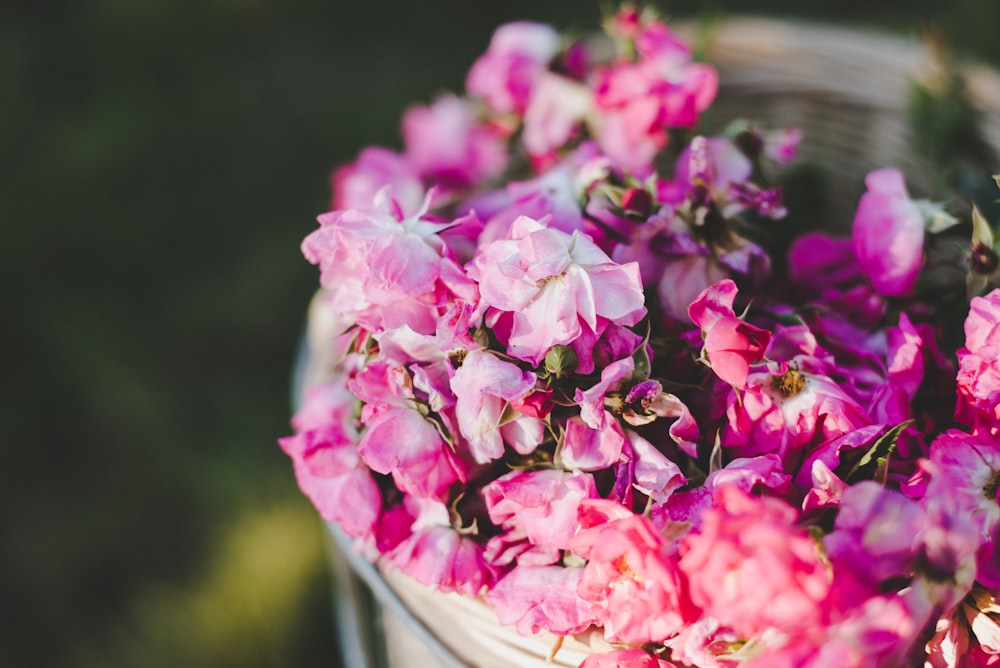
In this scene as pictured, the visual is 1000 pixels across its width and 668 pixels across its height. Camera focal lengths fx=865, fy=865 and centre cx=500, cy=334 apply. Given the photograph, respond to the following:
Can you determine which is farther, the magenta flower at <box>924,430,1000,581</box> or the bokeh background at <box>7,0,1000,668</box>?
the bokeh background at <box>7,0,1000,668</box>

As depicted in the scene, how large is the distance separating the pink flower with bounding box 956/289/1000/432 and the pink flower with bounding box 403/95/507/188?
0.44 m

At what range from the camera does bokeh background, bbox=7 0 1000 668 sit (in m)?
1.01

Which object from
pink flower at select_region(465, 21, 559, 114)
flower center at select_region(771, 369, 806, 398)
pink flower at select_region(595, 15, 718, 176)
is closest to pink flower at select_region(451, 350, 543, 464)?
flower center at select_region(771, 369, 806, 398)

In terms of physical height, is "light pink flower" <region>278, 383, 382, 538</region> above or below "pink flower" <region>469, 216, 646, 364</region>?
below

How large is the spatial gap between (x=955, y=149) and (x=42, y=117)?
1.44m

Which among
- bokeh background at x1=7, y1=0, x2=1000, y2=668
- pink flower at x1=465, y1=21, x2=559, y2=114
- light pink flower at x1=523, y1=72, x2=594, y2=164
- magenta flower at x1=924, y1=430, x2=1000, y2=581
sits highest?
pink flower at x1=465, y1=21, x2=559, y2=114

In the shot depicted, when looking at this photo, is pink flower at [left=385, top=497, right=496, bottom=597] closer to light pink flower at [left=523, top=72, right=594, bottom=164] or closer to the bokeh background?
light pink flower at [left=523, top=72, right=594, bottom=164]

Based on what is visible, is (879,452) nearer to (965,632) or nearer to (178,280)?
(965,632)

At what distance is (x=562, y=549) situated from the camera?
0.40 m

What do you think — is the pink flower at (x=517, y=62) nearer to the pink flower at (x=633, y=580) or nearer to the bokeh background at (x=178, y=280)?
the bokeh background at (x=178, y=280)

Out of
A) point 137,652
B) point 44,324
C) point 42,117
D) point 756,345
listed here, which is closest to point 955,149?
point 756,345

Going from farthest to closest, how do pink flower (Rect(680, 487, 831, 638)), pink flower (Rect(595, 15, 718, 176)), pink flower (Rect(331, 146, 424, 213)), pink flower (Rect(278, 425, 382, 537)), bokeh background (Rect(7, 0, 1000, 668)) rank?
bokeh background (Rect(7, 0, 1000, 668)) < pink flower (Rect(331, 146, 424, 213)) < pink flower (Rect(595, 15, 718, 176)) < pink flower (Rect(278, 425, 382, 537)) < pink flower (Rect(680, 487, 831, 638))

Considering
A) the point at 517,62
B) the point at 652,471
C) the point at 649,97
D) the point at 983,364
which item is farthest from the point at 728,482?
the point at 517,62

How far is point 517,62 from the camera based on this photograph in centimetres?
66
